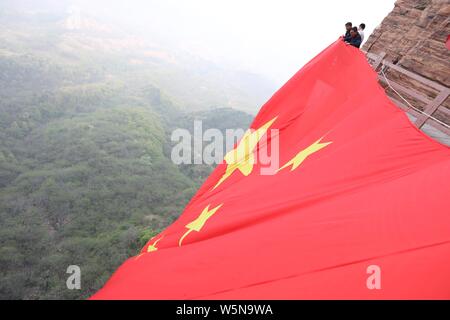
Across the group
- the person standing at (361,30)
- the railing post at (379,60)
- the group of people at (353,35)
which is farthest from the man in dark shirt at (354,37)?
the railing post at (379,60)

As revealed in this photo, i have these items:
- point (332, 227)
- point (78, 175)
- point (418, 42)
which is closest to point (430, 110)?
point (332, 227)

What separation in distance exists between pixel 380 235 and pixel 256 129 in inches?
179

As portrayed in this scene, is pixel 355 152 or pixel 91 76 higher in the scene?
pixel 91 76

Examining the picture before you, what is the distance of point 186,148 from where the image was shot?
8106 cm

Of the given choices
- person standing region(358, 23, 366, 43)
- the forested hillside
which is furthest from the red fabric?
the forested hillside

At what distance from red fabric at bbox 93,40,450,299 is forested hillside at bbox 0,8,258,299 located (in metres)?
25.4

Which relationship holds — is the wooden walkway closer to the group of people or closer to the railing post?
the railing post

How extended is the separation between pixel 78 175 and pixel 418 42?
48467 mm

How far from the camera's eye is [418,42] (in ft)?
22.0

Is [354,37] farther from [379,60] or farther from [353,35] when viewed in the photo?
[379,60]

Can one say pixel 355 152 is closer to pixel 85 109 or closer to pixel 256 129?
pixel 256 129

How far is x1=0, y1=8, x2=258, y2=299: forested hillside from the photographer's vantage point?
29.6 meters

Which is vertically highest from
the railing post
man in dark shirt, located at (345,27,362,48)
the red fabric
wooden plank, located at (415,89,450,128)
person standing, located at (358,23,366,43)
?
person standing, located at (358,23,366,43)
